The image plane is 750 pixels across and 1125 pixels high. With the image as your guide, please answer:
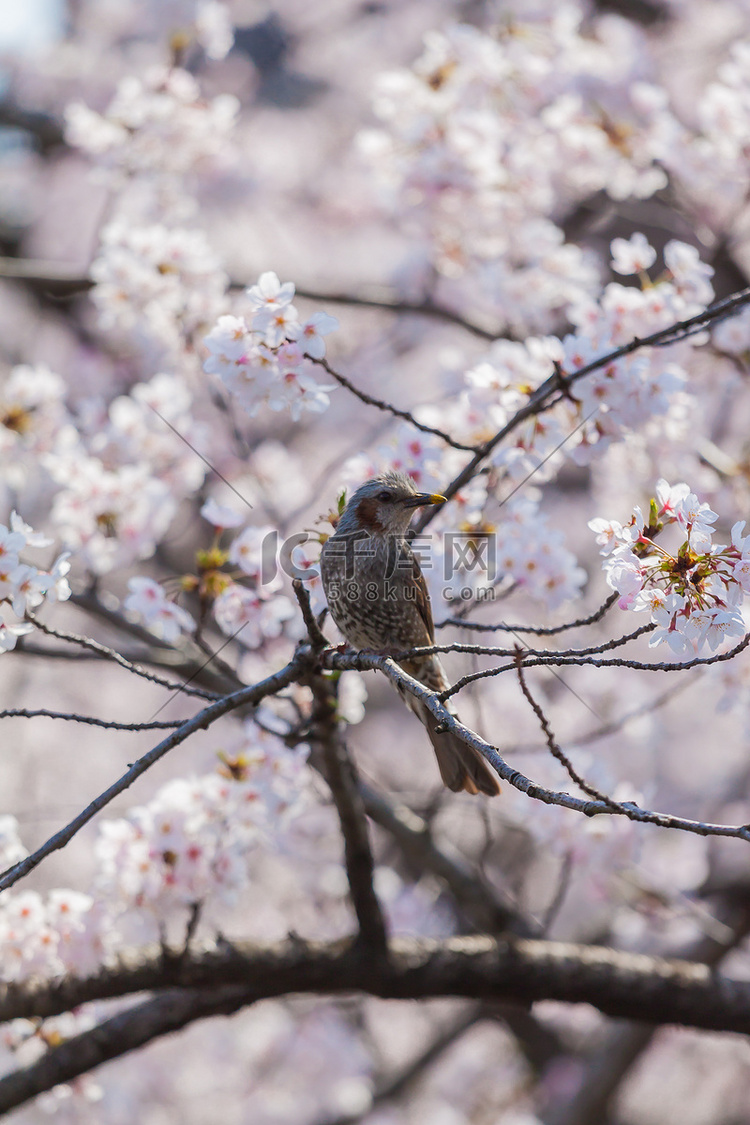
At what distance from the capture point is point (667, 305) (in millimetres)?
3166

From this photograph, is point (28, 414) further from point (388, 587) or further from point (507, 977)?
point (507, 977)

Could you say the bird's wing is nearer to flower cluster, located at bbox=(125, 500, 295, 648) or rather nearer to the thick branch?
flower cluster, located at bbox=(125, 500, 295, 648)

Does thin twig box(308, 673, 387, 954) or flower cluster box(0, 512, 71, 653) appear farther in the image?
thin twig box(308, 673, 387, 954)

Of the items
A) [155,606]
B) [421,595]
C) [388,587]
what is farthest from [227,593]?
[421,595]

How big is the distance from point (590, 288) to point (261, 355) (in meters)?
2.58

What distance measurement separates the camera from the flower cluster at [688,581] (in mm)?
1826

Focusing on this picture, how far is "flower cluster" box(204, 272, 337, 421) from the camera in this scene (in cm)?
252

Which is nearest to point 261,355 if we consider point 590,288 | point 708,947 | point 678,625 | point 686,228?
point 678,625

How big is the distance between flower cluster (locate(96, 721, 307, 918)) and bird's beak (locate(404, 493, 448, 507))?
1072 millimetres

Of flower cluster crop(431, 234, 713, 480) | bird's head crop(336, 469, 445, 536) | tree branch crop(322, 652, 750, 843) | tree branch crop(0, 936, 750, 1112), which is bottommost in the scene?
tree branch crop(0, 936, 750, 1112)

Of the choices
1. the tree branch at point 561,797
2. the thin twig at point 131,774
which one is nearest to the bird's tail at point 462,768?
the thin twig at point 131,774

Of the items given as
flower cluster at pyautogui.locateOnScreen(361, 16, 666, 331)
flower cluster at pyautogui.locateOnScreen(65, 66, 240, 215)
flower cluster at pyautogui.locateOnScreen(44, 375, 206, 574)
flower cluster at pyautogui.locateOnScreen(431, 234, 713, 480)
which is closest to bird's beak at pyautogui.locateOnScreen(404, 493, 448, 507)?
flower cluster at pyautogui.locateOnScreen(431, 234, 713, 480)

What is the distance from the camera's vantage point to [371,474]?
10.4ft

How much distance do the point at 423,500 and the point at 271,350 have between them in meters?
0.73
